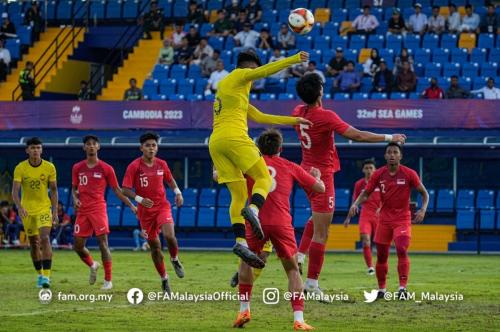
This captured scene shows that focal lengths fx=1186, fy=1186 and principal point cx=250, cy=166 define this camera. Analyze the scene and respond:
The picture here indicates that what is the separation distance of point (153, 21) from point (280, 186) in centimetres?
3085

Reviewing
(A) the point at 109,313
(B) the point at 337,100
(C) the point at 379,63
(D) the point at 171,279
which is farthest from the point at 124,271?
(C) the point at 379,63

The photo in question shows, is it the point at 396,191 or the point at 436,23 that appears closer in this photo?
the point at 396,191

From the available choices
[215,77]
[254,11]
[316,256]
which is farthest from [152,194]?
[254,11]

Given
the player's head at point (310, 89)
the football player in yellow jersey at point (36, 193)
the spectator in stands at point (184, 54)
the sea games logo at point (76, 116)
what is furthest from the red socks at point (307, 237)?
the spectator in stands at point (184, 54)

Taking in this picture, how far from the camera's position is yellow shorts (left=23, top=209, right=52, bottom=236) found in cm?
1939

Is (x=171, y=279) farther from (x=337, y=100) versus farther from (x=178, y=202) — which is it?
(x=337, y=100)

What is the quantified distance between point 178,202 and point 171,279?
3.30 m

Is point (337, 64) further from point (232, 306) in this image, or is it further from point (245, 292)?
point (245, 292)

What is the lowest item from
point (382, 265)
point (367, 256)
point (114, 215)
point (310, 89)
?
point (114, 215)

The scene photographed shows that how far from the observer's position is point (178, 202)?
18438 millimetres

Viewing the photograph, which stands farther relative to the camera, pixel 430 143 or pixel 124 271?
pixel 430 143

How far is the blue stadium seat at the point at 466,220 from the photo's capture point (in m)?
34.0

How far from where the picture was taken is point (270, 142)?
1341cm

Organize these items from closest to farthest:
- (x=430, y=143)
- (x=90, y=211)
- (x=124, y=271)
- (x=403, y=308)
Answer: (x=403, y=308)
(x=90, y=211)
(x=124, y=271)
(x=430, y=143)
